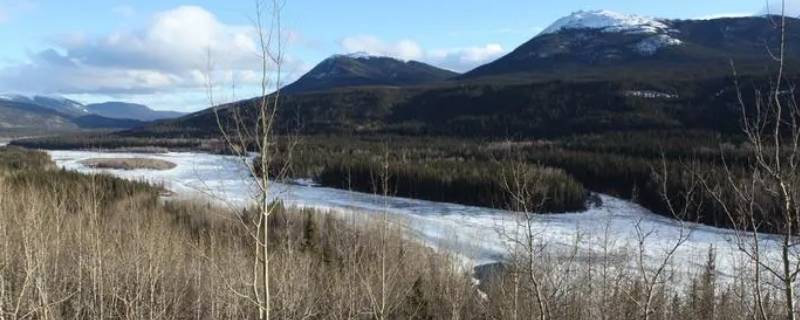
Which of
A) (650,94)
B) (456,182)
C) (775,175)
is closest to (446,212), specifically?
(456,182)

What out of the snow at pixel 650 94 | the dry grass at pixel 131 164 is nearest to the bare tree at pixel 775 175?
the dry grass at pixel 131 164

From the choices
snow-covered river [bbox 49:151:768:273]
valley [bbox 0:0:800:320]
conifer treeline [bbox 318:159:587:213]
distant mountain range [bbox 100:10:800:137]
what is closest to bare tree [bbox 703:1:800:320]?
valley [bbox 0:0:800:320]

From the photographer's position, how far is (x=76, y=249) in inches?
939

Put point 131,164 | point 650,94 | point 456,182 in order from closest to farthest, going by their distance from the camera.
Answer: point 456,182
point 131,164
point 650,94

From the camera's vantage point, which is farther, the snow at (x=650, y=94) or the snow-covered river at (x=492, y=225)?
the snow at (x=650, y=94)

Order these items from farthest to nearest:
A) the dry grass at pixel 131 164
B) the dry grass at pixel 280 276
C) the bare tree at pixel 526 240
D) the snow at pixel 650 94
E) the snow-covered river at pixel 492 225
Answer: the snow at pixel 650 94
the dry grass at pixel 131 164
the snow-covered river at pixel 492 225
the dry grass at pixel 280 276
the bare tree at pixel 526 240

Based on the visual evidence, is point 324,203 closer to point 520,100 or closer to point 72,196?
point 72,196

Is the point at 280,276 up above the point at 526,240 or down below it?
below

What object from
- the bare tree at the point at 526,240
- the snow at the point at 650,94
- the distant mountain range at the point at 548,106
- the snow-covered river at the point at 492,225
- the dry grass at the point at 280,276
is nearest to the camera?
the bare tree at the point at 526,240

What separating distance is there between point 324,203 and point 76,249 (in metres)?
36.0

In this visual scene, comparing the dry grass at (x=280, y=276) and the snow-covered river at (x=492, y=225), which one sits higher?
the dry grass at (x=280, y=276)

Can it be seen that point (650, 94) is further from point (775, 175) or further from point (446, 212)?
point (775, 175)

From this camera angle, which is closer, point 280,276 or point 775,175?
point 775,175

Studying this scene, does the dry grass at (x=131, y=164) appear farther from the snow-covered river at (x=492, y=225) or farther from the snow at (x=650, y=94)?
the snow at (x=650, y=94)
